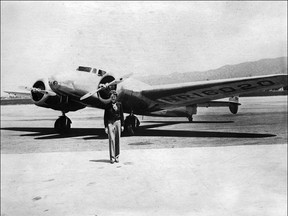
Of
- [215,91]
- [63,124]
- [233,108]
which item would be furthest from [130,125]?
[233,108]

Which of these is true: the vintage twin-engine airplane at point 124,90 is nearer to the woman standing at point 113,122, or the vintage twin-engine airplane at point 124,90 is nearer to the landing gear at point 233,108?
the woman standing at point 113,122

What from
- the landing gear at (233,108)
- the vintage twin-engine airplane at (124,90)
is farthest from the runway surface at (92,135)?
the landing gear at (233,108)

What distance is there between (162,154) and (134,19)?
2.56 meters

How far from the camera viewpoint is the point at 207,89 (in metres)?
7.29

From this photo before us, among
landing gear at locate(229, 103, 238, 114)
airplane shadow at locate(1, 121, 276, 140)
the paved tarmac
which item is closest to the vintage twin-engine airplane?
the paved tarmac

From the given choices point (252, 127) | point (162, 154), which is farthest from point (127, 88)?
point (252, 127)

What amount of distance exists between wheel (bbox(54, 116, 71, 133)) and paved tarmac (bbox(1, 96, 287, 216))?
0.42ft

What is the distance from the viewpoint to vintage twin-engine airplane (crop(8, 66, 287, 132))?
579cm

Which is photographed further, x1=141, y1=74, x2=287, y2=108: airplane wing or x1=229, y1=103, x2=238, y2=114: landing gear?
x1=229, y1=103, x2=238, y2=114: landing gear

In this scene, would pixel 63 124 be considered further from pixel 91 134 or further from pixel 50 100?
pixel 50 100

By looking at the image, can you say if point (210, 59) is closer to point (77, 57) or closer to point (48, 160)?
point (77, 57)

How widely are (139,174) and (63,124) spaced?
2222 millimetres

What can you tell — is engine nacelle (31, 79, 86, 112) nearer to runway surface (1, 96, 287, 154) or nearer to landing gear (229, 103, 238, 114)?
runway surface (1, 96, 287, 154)

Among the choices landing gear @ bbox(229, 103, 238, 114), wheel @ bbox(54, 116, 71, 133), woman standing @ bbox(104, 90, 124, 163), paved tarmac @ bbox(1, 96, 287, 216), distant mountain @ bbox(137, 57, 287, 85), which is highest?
distant mountain @ bbox(137, 57, 287, 85)
